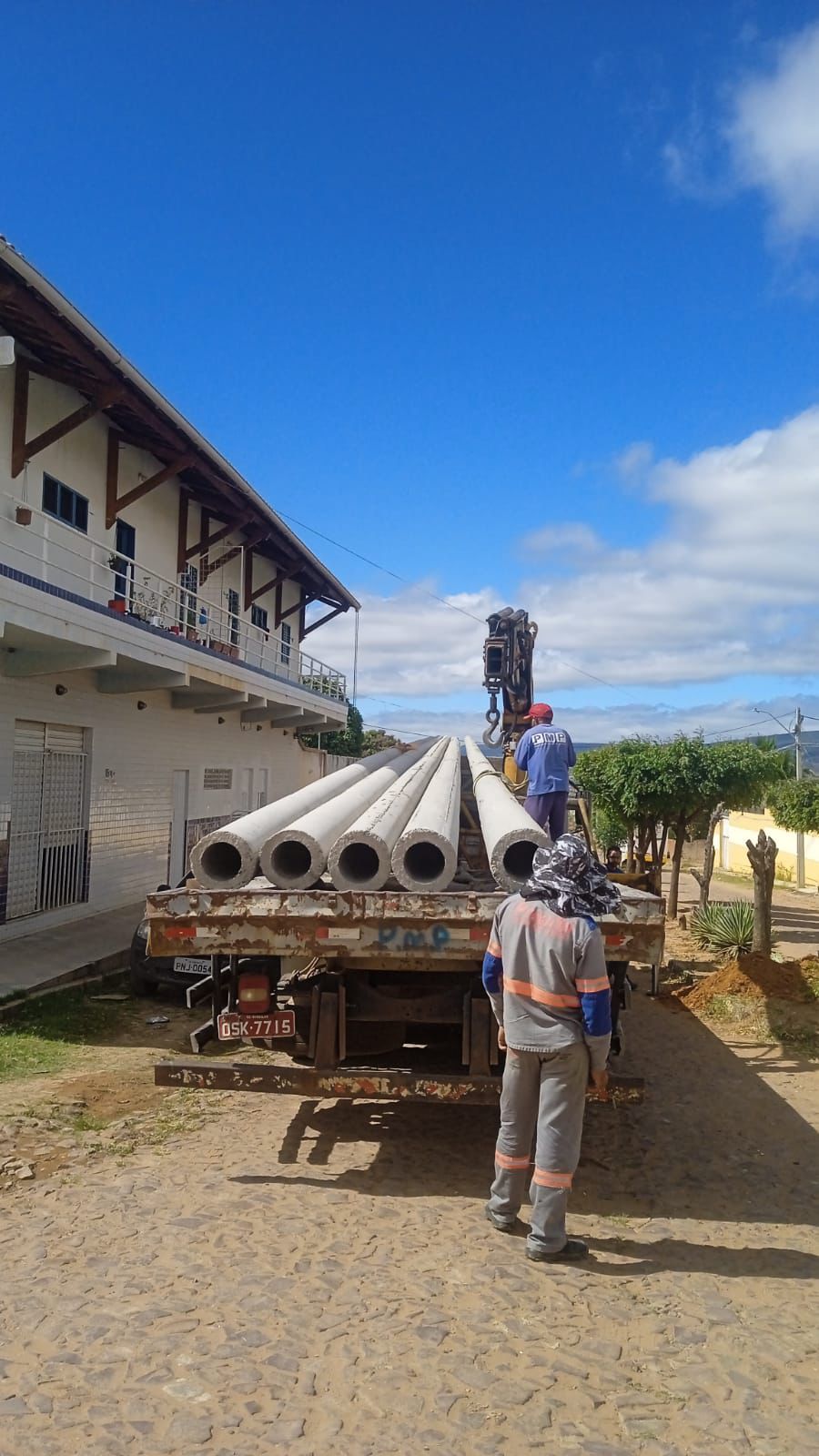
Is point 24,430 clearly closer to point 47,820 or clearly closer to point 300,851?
point 47,820

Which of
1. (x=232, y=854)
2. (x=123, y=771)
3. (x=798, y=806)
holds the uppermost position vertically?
(x=123, y=771)

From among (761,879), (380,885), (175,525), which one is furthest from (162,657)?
(380,885)

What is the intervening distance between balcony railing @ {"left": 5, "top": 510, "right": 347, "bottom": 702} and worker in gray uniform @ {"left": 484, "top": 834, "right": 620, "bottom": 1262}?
7.52 meters

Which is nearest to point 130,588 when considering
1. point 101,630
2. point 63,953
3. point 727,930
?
point 101,630

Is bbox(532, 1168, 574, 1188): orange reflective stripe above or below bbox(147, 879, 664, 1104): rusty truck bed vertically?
below

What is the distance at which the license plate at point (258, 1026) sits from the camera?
191 inches

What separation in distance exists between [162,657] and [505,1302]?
11177 mm

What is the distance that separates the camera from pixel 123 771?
14.4 metres

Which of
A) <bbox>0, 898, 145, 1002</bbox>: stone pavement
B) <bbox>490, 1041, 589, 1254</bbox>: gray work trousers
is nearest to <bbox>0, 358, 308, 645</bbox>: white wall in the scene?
<bbox>0, 898, 145, 1002</bbox>: stone pavement

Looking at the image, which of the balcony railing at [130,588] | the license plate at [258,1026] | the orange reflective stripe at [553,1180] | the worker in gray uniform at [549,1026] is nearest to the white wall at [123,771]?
the balcony railing at [130,588]

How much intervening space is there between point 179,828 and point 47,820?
488cm

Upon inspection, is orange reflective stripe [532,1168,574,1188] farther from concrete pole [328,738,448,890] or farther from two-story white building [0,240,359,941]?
two-story white building [0,240,359,941]

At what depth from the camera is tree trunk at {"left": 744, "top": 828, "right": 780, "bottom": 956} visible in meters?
10.6

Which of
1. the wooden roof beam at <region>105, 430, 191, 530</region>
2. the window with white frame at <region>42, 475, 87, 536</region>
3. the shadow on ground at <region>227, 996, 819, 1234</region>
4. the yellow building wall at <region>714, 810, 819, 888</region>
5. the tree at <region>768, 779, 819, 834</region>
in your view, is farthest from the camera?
the yellow building wall at <region>714, 810, 819, 888</region>
